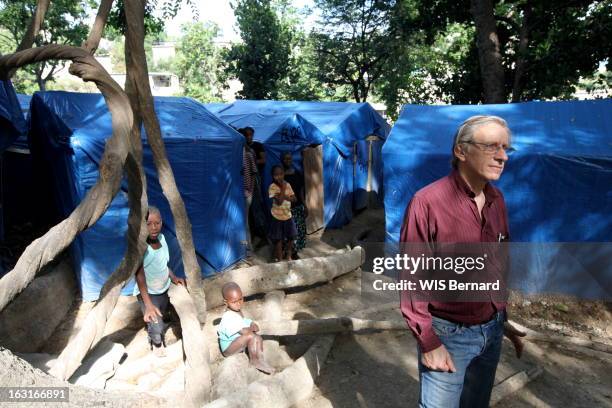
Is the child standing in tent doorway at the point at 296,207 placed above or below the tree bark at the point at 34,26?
below

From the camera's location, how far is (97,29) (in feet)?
12.6

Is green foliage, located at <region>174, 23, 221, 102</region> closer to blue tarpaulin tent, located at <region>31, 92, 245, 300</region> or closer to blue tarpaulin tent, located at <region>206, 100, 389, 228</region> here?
blue tarpaulin tent, located at <region>206, 100, 389, 228</region>

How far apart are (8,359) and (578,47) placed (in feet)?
35.3

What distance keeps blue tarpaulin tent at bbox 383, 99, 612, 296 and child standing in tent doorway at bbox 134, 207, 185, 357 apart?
3.80 m

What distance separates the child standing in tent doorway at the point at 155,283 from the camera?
14.2 feet

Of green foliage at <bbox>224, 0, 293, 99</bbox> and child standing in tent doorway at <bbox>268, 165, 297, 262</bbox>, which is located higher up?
green foliage at <bbox>224, 0, 293, 99</bbox>

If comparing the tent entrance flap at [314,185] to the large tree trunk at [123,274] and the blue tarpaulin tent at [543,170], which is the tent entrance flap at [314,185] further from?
the large tree trunk at [123,274]

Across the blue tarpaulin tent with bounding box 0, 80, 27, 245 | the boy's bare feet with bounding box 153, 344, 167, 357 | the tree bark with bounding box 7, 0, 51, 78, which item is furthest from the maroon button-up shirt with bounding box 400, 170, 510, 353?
the blue tarpaulin tent with bounding box 0, 80, 27, 245

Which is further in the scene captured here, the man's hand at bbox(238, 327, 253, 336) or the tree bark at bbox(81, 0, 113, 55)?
the man's hand at bbox(238, 327, 253, 336)

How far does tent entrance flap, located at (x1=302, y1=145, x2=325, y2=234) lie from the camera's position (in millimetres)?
9328

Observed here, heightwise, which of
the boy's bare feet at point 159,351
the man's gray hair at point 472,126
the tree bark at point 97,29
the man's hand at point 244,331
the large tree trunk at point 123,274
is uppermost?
the tree bark at point 97,29

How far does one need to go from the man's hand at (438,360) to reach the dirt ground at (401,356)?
1896mm

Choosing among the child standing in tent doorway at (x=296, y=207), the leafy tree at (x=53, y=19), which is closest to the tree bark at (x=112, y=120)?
the child standing in tent doorway at (x=296, y=207)

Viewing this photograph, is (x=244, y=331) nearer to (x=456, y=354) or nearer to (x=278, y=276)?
(x=278, y=276)
